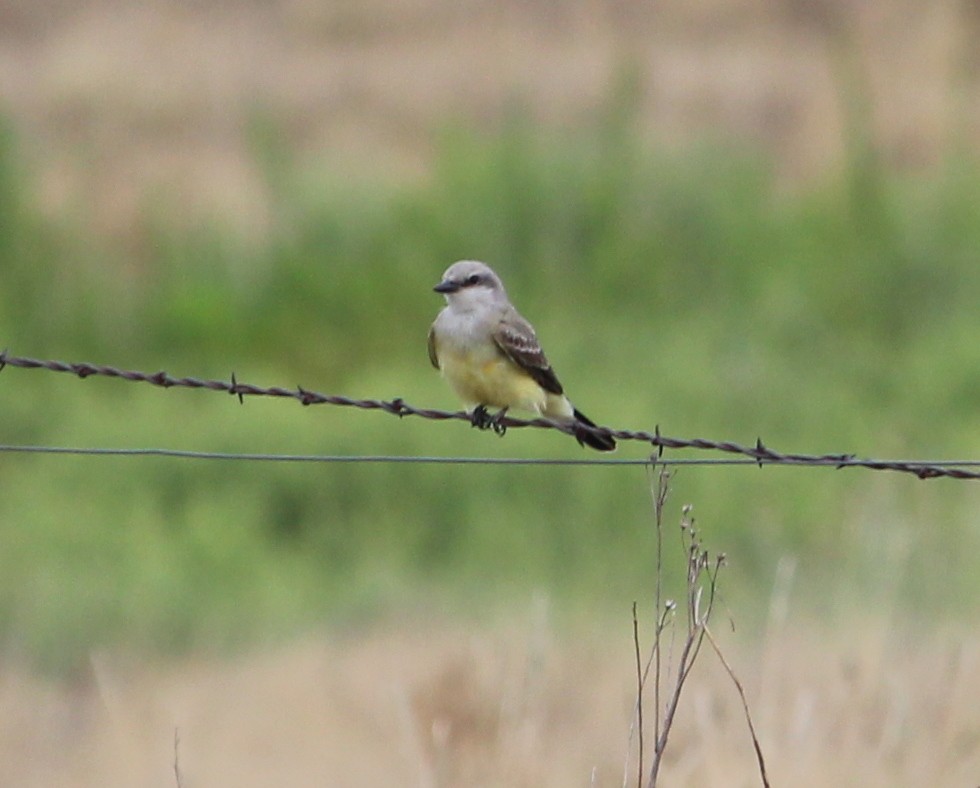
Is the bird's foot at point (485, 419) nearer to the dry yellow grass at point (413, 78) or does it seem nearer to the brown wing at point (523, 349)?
the brown wing at point (523, 349)

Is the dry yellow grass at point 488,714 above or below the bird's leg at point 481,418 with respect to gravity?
below

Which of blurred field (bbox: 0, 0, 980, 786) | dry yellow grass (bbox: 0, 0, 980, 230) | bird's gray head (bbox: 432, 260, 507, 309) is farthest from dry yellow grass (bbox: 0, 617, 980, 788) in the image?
dry yellow grass (bbox: 0, 0, 980, 230)

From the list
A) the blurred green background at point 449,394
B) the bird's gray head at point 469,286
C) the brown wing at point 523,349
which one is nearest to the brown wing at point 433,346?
the bird's gray head at point 469,286

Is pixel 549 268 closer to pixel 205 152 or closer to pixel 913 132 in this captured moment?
pixel 205 152

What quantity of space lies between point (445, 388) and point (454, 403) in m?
0.60

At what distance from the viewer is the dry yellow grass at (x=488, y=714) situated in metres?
6.18

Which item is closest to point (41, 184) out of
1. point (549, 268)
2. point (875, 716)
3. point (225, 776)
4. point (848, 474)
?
point (549, 268)

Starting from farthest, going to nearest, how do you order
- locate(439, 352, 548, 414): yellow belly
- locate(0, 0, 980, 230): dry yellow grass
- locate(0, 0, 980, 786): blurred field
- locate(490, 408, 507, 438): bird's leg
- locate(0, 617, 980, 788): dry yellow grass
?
locate(0, 0, 980, 230): dry yellow grass
locate(0, 0, 980, 786): blurred field
locate(439, 352, 548, 414): yellow belly
locate(490, 408, 507, 438): bird's leg
locate(0, 617, 980, 788): dry yellow grass

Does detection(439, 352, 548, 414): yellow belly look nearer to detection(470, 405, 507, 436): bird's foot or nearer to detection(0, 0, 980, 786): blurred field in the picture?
detection(470, 405, 507, 436): bird's foot

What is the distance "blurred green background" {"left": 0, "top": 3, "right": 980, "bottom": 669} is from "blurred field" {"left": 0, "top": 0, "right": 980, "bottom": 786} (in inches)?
1.7

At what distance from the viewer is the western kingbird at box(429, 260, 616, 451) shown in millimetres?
6852

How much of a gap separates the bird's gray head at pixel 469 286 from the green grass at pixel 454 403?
3434 millimetres

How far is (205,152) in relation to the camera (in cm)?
2022

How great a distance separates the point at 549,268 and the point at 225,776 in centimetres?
979
